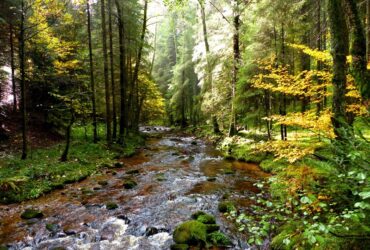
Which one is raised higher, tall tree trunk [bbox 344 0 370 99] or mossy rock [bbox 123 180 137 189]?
tall tree trunk [bbox 344 0 370 99]

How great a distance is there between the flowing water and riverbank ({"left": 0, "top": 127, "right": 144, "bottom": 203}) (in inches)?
17.1

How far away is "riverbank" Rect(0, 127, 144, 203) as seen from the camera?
9750 millimetres

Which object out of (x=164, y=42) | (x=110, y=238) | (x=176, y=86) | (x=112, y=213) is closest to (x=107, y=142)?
(x=112, y=213)

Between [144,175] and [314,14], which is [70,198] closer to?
[144,175]

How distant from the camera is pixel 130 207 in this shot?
29.7 feet

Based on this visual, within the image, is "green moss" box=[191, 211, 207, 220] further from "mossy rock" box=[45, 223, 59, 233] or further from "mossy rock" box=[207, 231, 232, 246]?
"mossy rock" box=[45, 223, 59, 233]

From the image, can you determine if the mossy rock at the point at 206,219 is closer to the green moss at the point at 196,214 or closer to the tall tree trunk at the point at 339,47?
the green moss at the point at 196,214

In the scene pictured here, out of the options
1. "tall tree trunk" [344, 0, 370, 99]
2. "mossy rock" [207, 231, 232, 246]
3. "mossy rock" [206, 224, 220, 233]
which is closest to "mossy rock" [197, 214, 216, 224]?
"mossy rock" [206, 224, 220, 233]

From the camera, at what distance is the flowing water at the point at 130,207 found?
7.00 metres

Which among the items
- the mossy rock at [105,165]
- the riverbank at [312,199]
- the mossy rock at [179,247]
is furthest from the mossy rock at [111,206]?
the mossy rock at [105,165]

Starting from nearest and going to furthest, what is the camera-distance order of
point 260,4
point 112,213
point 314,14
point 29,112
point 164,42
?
point 112,213 < point 260,4 < point 314,14 < point 29,112 < point 164,42

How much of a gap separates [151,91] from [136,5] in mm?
9596

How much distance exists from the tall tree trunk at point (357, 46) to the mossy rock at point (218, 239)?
429 cm

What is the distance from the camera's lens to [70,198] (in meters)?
9.82
